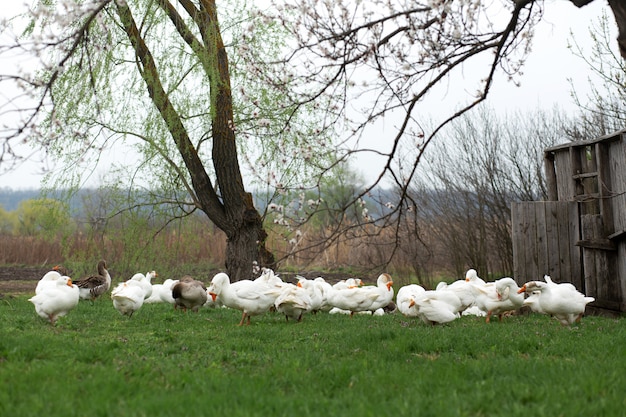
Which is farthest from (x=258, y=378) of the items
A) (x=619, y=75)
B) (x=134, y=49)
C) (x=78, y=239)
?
(x=78, y=239)

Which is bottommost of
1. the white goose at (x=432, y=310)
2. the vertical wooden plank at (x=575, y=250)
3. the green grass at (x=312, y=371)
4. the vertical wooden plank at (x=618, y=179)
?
the green grass at (x=312, y=371)

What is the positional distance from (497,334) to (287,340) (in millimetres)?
2638

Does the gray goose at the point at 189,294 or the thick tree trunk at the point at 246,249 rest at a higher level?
the thick tree trunk at the point at 246,249

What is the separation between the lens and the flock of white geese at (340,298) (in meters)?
10.2

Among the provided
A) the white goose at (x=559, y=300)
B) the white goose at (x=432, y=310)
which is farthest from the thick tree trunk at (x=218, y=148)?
the white goose at (x=559, y=300)

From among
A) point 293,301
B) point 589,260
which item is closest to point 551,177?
point 589,260

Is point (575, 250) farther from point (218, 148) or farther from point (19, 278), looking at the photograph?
point (19, 278)

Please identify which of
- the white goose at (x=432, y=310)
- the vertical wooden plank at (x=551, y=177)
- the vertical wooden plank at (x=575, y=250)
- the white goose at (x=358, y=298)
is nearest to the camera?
the white goose at (x=432, y=310)

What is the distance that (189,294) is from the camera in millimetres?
12750

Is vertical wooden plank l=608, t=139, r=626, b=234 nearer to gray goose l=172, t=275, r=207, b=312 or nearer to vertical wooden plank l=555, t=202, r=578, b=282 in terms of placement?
vertical wooden plank l=555, t=202, r=578, b=282

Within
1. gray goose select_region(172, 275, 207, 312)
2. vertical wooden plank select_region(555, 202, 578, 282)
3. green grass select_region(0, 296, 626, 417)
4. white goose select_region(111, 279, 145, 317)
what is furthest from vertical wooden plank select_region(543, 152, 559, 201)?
white goose select_region(111, 279, 145, 317)

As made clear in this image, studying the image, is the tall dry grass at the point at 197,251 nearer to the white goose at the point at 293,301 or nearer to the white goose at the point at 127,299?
the white goose at the point at 293,301

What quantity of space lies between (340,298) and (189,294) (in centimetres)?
285

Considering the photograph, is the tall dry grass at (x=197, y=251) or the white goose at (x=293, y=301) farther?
the tall dry grass at (x=197, y=251)
